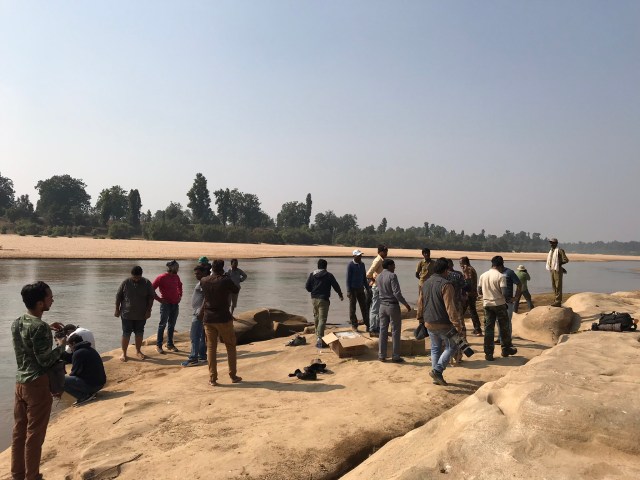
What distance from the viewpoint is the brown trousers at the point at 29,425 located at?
392cm

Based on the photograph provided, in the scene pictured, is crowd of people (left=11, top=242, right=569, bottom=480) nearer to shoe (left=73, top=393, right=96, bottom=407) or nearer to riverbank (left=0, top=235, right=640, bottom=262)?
shoe (left=73, top=393, right=96, bottom=407)

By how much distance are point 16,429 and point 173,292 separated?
4932mm

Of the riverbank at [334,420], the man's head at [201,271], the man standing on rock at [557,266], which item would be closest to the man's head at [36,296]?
the riverbank at [334,420]

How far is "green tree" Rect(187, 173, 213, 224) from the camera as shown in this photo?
107 metres

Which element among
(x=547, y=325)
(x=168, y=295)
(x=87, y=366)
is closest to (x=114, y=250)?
(x=168, y=295)

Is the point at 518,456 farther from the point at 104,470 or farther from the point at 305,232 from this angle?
the point at 305,232

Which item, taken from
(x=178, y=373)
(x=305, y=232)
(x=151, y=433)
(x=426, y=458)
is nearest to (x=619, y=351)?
(x=426, y=458)

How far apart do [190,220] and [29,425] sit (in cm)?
11803

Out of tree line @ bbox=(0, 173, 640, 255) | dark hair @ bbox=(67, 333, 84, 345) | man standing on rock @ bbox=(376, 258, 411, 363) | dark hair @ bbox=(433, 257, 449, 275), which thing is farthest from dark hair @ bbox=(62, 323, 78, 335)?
tree line @ bbox=(0, 173, 640, 255)

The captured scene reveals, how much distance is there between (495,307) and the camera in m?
7.31

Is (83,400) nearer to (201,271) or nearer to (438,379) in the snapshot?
(201,271)

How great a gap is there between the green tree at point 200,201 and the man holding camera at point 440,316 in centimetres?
10487

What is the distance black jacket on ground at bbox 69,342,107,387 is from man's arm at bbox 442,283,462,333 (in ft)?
17.2

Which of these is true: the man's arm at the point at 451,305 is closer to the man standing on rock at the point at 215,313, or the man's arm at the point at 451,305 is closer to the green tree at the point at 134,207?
the man standing on rock at the point at 215,313
